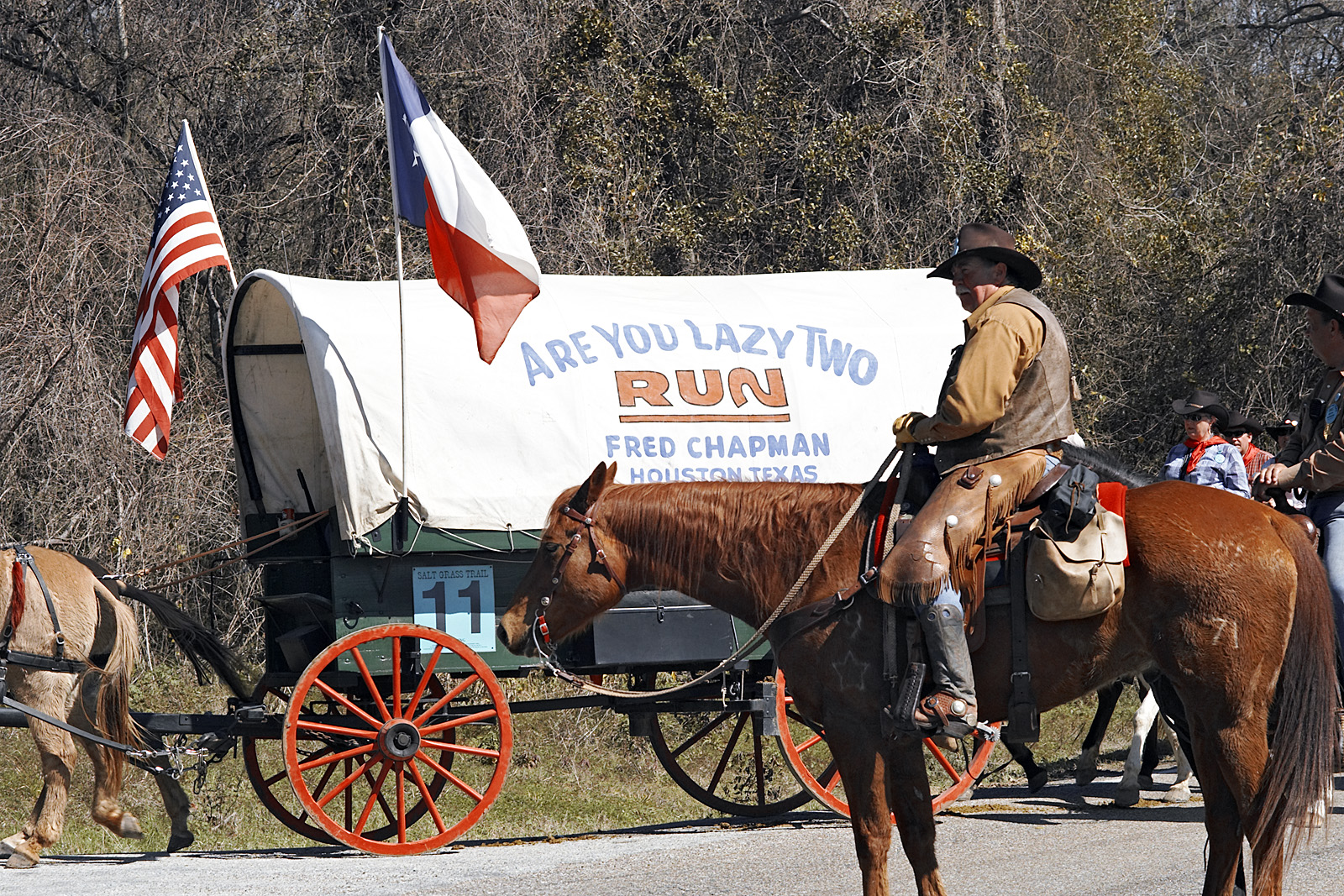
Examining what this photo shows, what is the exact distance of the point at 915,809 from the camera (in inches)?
194

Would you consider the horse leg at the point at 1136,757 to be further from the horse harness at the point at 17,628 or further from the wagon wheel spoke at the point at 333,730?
the horse harness at the point at 17,628

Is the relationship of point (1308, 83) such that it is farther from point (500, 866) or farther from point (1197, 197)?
point (500, 866)

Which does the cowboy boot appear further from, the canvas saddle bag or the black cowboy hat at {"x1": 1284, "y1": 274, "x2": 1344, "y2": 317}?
the black cowboy hat at {"x1": 1284, "y1": 274, "x2": 1344, "y2": 317}

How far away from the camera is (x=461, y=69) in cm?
1352

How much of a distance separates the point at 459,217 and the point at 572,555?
2921mm

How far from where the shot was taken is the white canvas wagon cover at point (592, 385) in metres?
7.26

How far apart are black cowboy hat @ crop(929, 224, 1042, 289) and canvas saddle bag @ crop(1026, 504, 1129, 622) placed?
2.98 ft

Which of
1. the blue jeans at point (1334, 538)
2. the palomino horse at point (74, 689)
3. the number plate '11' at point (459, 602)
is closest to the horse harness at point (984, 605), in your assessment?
the blue jeans at point (1334, 538)

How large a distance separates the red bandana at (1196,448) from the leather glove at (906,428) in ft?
12.3

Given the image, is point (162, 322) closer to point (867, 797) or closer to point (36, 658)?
point (36, 658)

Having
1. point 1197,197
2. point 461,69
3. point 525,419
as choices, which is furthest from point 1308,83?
point 525,419

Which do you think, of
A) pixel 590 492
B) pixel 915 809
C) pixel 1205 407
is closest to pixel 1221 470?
pixel 1205 407

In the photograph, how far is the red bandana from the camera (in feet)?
26.9

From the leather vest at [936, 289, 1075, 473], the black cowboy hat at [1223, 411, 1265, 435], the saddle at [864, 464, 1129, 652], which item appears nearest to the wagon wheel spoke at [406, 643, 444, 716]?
the saddle at [864, 464, 1129, 652]
